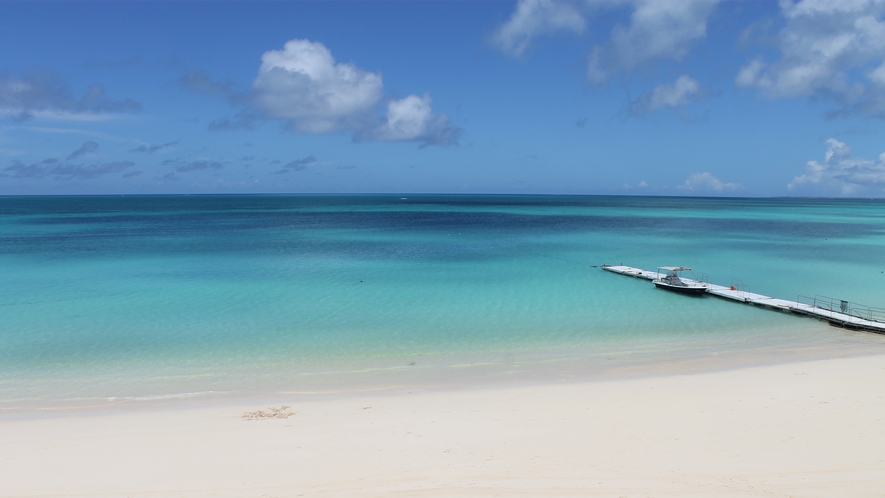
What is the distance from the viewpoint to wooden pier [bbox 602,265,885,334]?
1762 cm

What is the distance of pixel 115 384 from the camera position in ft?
41.0

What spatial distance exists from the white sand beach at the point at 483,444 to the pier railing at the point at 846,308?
9.11 meters

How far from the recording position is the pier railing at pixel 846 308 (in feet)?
62.3

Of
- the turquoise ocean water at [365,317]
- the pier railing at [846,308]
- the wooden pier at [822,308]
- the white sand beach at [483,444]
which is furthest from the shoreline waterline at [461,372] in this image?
the pier railing at [846,308]

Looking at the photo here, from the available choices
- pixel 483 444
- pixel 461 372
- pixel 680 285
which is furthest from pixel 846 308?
pixel 483 444

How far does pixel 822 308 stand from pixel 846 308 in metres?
0.73

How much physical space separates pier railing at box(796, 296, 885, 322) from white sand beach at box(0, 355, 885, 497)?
9.11 meters

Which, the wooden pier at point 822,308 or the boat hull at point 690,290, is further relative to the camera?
the boat hull at point 690,290

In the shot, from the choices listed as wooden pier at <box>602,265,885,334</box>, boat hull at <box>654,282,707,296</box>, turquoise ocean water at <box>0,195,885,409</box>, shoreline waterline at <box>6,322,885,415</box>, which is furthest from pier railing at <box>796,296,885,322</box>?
boat hull at <box>654,282,707,296</box>

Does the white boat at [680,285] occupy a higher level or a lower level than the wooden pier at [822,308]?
higher

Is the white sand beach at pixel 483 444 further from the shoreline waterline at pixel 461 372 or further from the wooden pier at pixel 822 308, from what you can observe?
the wooden pier at pixel 822 308

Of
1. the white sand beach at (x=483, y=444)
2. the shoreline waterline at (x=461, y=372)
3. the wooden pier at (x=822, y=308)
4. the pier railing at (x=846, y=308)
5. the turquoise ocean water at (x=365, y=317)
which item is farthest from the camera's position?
the pier railing at (x=846, y=308)

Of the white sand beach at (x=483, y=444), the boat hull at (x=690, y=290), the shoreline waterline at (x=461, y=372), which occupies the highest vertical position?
the boat hull at (x=690, y=290)

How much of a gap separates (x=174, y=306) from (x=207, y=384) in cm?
904
